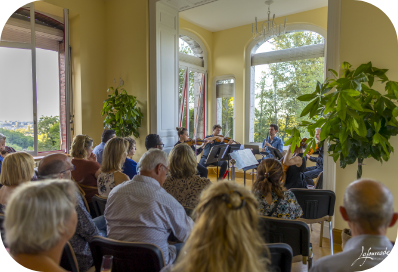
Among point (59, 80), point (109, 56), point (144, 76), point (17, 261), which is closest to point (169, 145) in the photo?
point (144, 76)

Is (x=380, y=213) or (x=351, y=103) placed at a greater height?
(x=351, y=103)

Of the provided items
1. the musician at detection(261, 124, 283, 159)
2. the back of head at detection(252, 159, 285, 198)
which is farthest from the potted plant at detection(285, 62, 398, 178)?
the musician at detection(261, 124, 283, 159)

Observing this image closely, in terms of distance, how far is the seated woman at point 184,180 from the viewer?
2.22 metres

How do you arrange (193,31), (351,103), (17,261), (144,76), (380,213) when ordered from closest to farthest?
(17,261), (380,213), (351,103), (144,76), (193,31)

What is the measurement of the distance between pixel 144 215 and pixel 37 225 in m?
0.69

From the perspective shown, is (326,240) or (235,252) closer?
(235,252)

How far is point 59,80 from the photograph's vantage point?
568 centimetres

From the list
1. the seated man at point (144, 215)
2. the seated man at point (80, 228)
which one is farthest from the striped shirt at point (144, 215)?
the seated man at point (80, 228)

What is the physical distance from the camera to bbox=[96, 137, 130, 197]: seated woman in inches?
95.8

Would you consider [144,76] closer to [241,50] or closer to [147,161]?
[241,50]

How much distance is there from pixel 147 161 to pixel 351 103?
1.69 metres

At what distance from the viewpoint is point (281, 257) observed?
143 cm

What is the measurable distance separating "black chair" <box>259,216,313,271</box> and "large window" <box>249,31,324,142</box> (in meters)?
4.63

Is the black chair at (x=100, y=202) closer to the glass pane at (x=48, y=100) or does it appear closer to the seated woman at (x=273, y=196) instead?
the seated woman at (x=273, y=196)
